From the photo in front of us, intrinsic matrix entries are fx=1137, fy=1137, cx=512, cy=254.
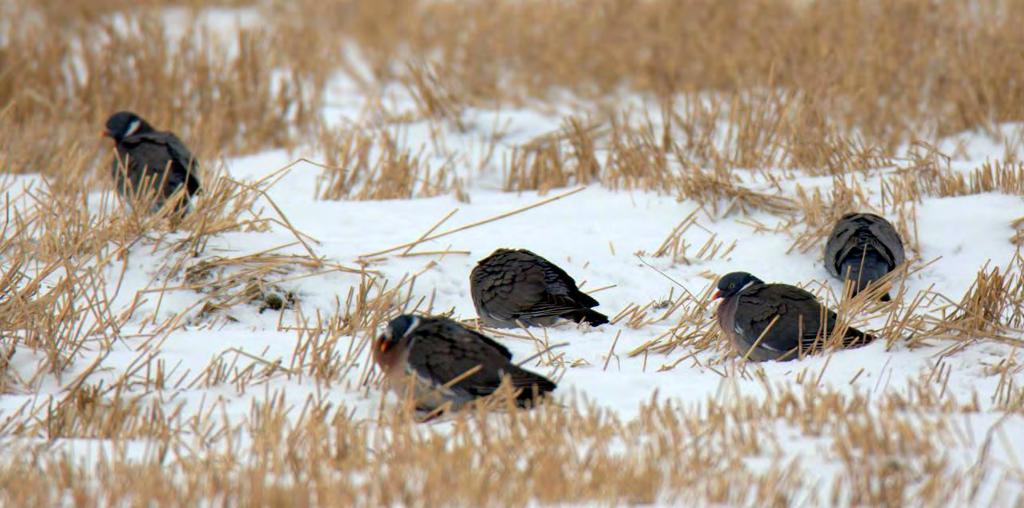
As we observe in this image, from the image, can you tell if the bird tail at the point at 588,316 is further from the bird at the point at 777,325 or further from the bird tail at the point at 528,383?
the bird tail at the point at 528,383

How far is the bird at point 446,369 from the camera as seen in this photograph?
4.73 m

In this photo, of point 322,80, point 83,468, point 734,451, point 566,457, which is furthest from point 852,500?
point 322,80

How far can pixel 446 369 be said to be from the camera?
478cm

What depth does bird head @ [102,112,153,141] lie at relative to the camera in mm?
8227

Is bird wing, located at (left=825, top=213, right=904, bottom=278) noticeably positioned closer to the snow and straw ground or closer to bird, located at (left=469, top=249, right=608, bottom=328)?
the snow and straw ground

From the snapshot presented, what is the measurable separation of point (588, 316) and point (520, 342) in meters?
0.48

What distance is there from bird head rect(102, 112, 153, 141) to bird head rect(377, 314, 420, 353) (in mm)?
4093

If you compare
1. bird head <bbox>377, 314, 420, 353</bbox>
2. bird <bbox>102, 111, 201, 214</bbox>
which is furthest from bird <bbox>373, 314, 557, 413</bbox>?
bird <bbox>102, 111, 201, 214</bbox>

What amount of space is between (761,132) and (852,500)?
5.70m

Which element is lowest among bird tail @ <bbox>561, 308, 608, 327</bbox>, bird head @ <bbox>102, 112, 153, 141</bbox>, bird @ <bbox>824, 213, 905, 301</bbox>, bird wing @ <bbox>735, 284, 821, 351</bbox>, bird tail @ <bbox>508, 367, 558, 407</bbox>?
bird tail @ <bbox>561, 308, 608, 327</bbox>

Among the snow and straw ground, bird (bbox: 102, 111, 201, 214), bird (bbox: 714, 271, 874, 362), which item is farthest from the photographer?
bird (bbox: 102, 111, 201, 214)

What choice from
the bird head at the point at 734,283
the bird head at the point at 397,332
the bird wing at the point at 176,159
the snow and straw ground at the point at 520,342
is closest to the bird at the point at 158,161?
the bird wing at the point at 176,159

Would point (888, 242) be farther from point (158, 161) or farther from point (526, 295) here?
point (158, 161)

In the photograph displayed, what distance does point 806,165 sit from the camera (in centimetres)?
809
